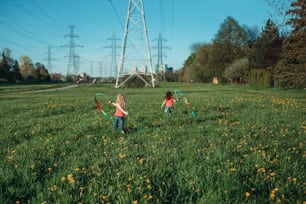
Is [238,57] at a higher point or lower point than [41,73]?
higher

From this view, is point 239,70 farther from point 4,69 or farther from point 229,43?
point 4,69

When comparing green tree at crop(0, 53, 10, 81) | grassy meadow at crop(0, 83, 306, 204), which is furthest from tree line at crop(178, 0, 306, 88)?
green tree at crop(0, 53, 10, 81)

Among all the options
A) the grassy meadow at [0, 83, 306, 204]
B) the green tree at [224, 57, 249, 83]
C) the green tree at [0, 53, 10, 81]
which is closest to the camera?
the grassy meadow at [0, 83, 306, 204]

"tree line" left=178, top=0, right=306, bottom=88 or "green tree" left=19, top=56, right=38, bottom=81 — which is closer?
"tree line" left=178, top=0, right=306, bottom=88

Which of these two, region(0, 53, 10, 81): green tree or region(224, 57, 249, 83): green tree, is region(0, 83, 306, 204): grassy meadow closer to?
region(224, 57, 249, 83): green tree

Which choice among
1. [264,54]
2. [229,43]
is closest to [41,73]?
[229,43]

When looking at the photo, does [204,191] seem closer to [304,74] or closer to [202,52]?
[304,74]

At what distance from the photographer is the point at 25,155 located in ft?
19.9

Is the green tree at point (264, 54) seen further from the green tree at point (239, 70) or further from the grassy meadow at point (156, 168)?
the grassy meadow at point (156, 168)

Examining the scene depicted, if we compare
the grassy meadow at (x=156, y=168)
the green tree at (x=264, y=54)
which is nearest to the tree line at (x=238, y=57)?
the green tree at (x=264, y=54)

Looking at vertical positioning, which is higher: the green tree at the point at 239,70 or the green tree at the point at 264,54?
the green tree at the point at 264,54

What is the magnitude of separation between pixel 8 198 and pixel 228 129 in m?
7.08

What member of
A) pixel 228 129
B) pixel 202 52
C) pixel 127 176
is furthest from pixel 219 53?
pixel 127 176

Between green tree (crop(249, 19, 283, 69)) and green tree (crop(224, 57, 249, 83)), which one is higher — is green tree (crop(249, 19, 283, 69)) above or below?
above
